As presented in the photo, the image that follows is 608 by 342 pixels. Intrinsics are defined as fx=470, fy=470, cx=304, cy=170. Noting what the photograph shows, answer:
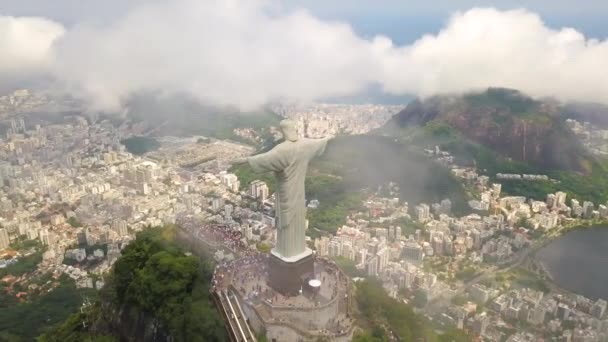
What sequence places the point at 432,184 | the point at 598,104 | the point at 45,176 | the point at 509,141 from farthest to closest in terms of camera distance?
the point at 598,104 < the point at 509,141 < the point at 45,176 < the point at 432,184

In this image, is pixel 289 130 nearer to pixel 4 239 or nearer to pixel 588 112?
pixel 4 239

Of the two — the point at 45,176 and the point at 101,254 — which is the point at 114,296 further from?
the point at 45,176

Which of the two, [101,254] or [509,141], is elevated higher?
[509,141]

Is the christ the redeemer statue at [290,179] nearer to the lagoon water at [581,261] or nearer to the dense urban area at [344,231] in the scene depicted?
the dense urban area at [344,231]

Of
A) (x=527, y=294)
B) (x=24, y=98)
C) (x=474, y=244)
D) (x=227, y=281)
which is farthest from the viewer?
(x=24, y=98)

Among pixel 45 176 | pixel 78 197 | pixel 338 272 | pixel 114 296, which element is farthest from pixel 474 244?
pixel 45 176

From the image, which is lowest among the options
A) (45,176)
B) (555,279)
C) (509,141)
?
(555,279)

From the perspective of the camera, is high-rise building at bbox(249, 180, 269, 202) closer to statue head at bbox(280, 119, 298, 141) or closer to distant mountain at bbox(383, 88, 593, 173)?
distant mountain at bbox(383, 88, 593, 173)
